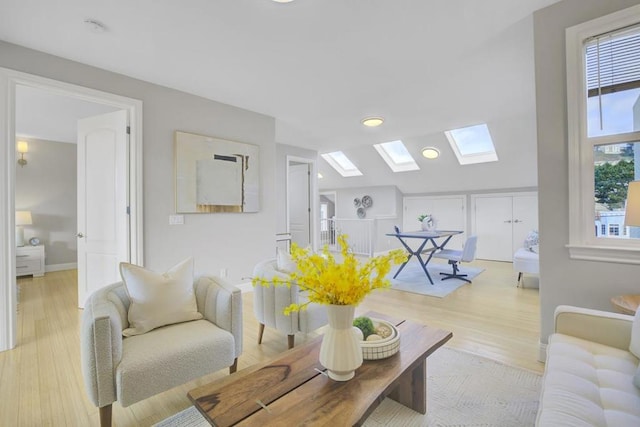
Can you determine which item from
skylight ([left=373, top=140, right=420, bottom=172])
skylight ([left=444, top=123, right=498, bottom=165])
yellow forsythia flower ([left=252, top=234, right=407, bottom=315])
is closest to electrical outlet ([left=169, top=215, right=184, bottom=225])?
yellow forsythia flower ([left=252, top=234, right=407, bottom=315])

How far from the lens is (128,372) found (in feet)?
4.57

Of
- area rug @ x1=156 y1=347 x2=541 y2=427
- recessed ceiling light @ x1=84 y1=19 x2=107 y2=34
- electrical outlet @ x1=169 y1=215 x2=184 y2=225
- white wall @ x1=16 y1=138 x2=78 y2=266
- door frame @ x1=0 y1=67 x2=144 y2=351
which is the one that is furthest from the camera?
white wall @ x1=16 y1=138 x2=78 y2=266

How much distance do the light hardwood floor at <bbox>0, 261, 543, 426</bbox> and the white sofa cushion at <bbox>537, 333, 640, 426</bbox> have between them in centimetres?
79

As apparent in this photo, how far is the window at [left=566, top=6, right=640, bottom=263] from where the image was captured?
74.3 inches

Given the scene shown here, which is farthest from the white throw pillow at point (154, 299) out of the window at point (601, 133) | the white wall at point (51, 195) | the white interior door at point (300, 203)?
the white wall at point (51, 195)

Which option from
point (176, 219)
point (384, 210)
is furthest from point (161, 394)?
point (384, 210)

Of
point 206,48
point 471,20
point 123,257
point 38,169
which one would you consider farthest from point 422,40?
point 38,169

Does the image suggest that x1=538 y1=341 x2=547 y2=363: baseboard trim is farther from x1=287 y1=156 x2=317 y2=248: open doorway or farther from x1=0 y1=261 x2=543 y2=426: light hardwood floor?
x1=287 y1=156 x2=317 y2=248: open doorway

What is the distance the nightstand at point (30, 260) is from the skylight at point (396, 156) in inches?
257

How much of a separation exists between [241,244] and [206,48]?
2.32 metres

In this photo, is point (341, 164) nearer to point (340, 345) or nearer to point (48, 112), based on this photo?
point (48, 112)

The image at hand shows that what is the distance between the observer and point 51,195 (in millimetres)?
5445

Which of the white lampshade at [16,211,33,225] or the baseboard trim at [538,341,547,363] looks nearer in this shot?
the baseboard trim at [538,341,547,363]

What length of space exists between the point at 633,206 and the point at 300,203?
5039mm
